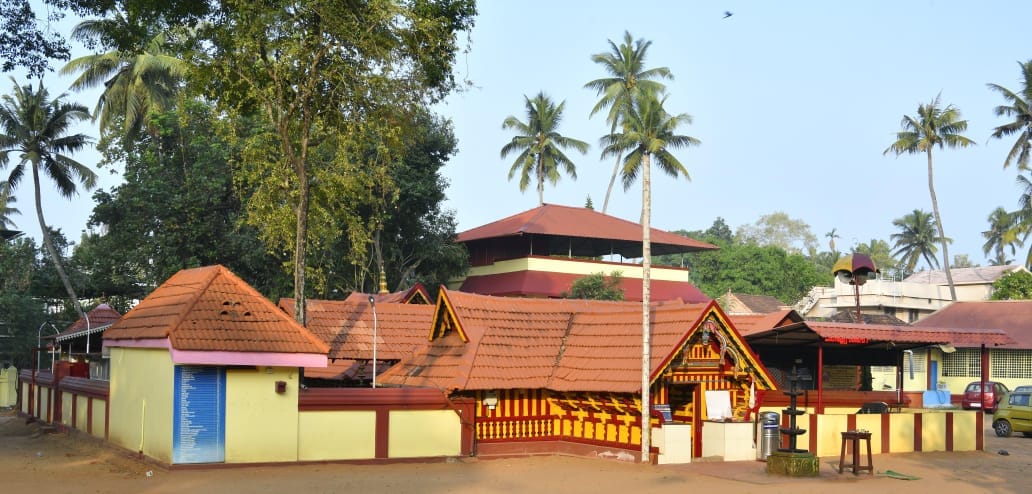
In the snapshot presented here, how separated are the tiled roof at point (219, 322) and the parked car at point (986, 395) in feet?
100

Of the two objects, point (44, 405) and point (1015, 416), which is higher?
point (44, 405)

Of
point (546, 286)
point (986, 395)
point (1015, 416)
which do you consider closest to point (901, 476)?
point (1015, 416)

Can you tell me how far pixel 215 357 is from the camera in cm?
1752

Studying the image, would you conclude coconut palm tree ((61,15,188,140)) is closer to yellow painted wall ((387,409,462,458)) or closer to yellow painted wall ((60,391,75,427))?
yellow painted wall ((60,391,75,427))

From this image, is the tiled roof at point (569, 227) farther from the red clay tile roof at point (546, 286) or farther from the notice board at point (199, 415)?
the notice board at point (199, 415)

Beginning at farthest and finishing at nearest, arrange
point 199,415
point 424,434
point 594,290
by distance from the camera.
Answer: point 594,290 → point 424,434 → point 199,415

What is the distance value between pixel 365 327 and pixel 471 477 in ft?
28.7

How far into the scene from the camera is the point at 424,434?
19859mm

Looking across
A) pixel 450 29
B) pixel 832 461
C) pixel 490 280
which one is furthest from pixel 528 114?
pixel 832 461

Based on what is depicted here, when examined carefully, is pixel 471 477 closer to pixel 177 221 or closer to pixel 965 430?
pixel 965 430

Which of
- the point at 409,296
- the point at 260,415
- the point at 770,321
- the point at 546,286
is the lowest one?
the point at 260,415

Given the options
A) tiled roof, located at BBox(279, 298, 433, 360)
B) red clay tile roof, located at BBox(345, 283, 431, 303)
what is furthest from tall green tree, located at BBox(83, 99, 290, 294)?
tiled roof, located at BBox(279, 298, 433, 360)

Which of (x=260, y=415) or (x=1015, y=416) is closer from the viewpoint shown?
(x=260, y=415)

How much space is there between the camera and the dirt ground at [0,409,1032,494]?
16344 mm
